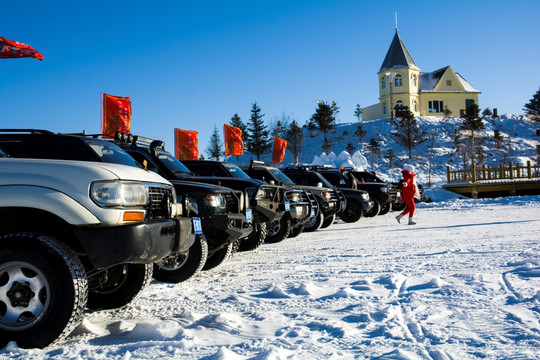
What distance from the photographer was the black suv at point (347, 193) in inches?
617

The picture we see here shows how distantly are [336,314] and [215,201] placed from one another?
2.78 meters

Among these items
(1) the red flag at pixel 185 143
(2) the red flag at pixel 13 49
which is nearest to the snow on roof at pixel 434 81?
(1) the red flag at pixel 185 143

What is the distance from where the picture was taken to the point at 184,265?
6160 millimetres

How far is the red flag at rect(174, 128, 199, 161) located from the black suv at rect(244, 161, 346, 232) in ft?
37.9

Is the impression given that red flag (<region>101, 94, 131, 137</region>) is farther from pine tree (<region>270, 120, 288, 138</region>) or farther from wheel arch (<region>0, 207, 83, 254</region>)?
pine tree (<region>270, 120, 288, 138</region>)

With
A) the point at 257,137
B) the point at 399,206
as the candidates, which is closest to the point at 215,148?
the point at 257,137

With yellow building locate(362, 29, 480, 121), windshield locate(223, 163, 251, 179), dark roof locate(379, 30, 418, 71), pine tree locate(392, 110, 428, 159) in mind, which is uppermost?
dark roof locate(379, 30, 418, 71)

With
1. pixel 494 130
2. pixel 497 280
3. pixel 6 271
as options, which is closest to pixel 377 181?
pixel 497 280

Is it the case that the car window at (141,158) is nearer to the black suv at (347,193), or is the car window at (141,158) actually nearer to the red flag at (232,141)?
the black suv at (347,193)

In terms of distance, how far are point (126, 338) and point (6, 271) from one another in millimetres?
988

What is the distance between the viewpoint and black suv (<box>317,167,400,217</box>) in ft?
59.3

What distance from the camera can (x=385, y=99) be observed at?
8356 cm

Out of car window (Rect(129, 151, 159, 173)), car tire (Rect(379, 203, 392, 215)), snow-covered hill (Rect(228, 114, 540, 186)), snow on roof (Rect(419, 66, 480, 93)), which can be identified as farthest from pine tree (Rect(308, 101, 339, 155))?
car window (Rect(129, 151, 159, 173))

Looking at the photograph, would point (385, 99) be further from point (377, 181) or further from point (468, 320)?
point (468, 320)
